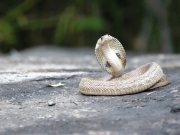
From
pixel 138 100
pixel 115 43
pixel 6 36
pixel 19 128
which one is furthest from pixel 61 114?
pixel 6 36

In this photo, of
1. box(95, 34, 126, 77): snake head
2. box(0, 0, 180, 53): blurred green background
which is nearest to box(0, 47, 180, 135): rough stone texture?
box(95, 34, 126, 77): snake head

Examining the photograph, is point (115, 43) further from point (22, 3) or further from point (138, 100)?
point (22, 3)

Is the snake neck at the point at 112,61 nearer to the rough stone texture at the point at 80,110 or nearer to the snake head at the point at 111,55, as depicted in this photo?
the snake head at the point at 111,55

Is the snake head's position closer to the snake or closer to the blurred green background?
the snake

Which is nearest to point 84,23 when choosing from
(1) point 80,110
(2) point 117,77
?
(2) point 117,77

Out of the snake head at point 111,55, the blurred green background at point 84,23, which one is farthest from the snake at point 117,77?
the blurred green background at point 84,23

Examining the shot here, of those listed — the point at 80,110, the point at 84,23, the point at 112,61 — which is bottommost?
the point at 84,23

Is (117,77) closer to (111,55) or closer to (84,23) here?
(111,55)

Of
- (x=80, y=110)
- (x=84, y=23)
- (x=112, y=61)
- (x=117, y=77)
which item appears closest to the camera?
(x=80, y=110)
